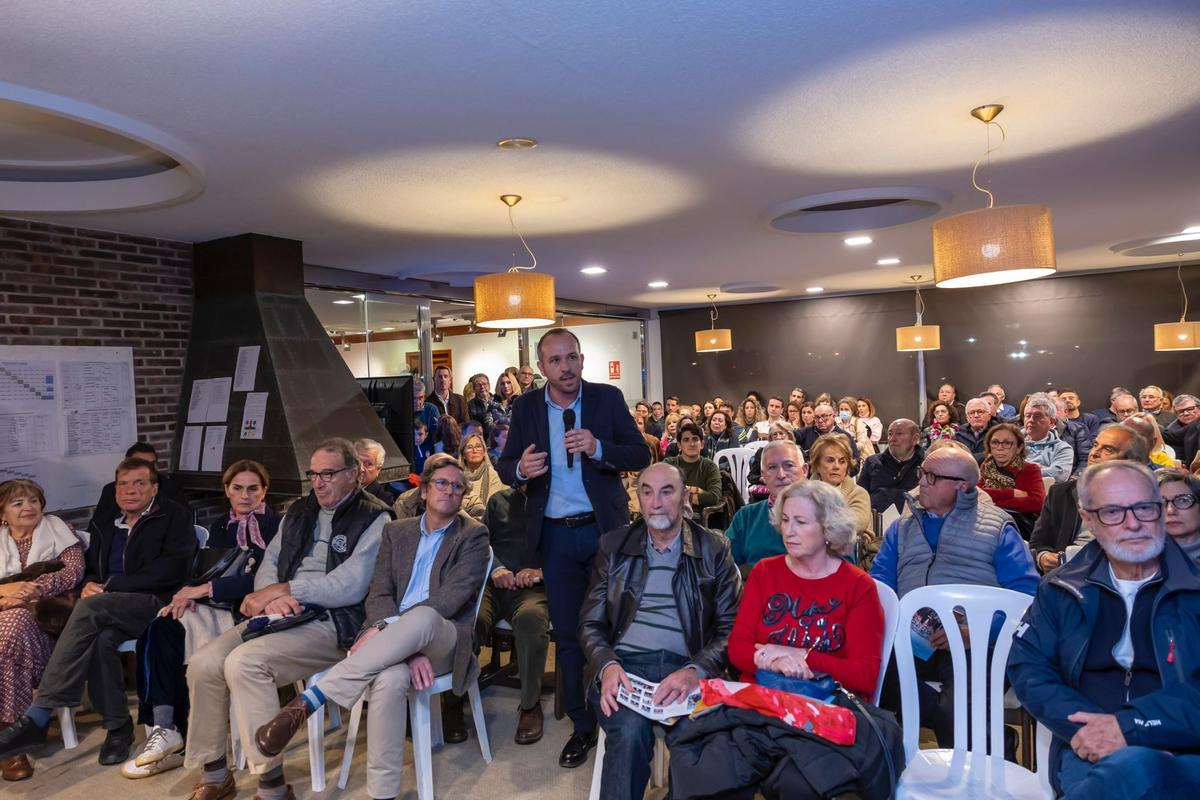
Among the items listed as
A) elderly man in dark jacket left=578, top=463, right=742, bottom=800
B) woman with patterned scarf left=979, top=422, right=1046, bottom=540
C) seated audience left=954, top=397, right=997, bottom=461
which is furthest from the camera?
seated audience left=954, top=397, right=997, bottom=461

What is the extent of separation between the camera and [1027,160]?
13.5 feet

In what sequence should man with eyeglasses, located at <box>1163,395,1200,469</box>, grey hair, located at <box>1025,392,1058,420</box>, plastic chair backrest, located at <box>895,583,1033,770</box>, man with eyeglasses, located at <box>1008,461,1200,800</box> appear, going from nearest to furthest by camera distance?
1. man with eyeglasses, located at <box>1008,461,1200,800</box>
2. plastic chair backrest, located at <box>895,583,1033,770</box>
3. grey hair, located at <box>1025,392,1058,420</box>
4. man with eyeglasses, located at <box>1163,395,1200,469</box>

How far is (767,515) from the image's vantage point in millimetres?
3479

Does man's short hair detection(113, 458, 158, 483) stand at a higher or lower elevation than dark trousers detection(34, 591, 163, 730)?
higher

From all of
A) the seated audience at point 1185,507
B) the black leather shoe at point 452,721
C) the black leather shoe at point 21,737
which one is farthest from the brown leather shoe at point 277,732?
the seated audience at point 1185,507

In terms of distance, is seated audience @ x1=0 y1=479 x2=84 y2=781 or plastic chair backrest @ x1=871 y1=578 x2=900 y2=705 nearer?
plastic chair backrest @ x1=871 y1=578 x2=900 y2=705

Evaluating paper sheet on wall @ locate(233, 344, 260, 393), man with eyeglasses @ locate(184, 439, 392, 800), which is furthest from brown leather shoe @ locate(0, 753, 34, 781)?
paper sheet on wall @ locate(233, 344, 260, 393)

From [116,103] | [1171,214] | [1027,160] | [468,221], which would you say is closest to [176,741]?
[116,103]

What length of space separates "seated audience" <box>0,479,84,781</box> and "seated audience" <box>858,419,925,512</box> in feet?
14.0

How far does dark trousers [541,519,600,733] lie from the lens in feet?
9.87

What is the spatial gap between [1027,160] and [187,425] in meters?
5.32

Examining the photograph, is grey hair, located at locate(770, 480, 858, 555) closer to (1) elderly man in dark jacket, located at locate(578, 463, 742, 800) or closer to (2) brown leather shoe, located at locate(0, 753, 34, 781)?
(1) elderly man in dark jacket, located at locate(578, 463, 742, 800)

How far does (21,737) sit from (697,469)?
371 cm

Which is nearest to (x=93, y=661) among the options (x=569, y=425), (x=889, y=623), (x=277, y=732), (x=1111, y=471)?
(x=277, y=732)
